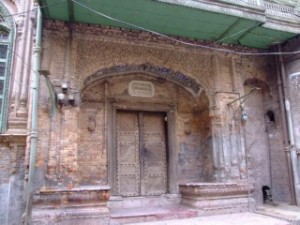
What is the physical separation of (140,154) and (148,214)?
201 cm

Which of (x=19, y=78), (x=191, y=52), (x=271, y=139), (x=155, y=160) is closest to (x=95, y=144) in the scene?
(x=155, y=160)

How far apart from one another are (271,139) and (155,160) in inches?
147

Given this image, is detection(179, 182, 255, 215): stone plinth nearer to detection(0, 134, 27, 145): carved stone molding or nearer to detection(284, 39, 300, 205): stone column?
detection(284, 39, 300, 205): stone column

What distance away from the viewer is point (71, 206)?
6.16 meters

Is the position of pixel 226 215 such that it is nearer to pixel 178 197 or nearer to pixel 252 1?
pixel 178 197

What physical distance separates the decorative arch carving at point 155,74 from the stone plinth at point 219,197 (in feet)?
9.21

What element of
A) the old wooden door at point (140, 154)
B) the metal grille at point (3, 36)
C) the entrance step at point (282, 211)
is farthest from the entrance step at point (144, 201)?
the metal grille at point (3, 36)

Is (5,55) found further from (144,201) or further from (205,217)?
(205,217)

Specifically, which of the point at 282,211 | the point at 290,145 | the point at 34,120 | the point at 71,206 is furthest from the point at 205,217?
the point at 34,120

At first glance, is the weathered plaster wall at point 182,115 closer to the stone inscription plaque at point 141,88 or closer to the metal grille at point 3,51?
the stone inscription plaque at point 141,88

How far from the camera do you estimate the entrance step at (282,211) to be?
21.7ft

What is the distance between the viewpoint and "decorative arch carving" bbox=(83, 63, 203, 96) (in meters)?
7.78

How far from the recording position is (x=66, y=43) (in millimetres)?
7207

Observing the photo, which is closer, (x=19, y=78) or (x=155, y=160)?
(x=19, y=78)
